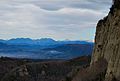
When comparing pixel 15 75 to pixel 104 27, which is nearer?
pixel 104 27

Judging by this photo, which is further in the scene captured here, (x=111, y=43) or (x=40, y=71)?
(x=40, y=71)

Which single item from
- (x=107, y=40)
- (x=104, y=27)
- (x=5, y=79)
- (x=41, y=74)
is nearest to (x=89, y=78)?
(x=107, y=40)

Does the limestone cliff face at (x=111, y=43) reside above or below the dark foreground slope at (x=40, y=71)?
above

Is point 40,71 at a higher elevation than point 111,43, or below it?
below

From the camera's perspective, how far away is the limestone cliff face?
47875 millimetres

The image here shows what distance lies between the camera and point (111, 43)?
176 feet

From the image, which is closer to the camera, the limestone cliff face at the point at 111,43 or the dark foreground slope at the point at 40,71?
the limestone cliff face at the point at 111,43

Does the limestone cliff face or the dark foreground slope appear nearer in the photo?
the limestone cliff face

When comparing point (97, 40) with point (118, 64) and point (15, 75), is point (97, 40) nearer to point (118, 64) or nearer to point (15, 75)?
point (118, 64)

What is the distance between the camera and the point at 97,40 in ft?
216

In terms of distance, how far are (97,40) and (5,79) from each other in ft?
265

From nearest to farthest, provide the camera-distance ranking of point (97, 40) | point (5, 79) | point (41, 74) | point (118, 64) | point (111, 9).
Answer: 1. point (118, 64)
2. point (111, 9)
3. point (97, 40)
4. point (5, 79)
5. point (41, 74)

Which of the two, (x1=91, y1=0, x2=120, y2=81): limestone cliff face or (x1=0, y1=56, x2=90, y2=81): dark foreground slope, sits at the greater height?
(x1=91, y1=0, x2=120, y2=81): limestone cliff face

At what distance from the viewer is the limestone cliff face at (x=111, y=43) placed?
47.9 meters
